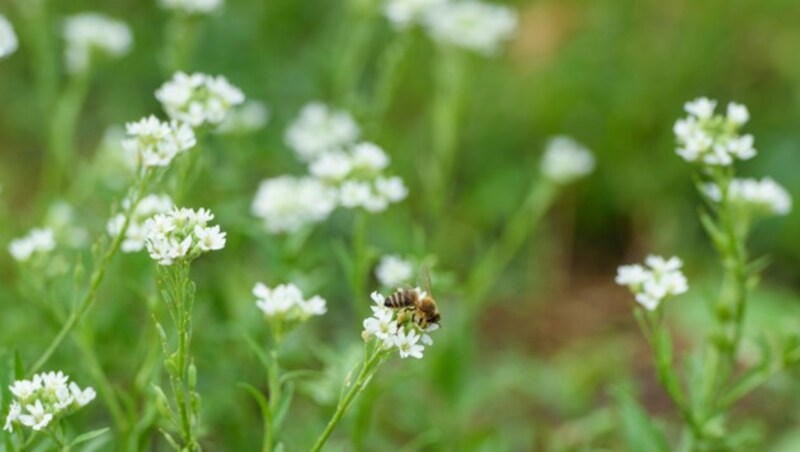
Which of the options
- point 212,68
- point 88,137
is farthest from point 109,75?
point 212,68

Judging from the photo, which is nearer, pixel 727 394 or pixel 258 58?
pixel 727 394

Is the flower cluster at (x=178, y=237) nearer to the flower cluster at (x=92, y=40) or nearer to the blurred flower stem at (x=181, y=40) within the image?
the blurred flower stem at (x=181, y=40)

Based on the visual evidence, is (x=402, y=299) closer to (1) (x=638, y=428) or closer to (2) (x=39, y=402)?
(2) (x=39, y=402)

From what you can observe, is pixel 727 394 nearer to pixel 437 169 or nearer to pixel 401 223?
pixel 437 169

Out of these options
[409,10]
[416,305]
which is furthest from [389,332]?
[409,10]

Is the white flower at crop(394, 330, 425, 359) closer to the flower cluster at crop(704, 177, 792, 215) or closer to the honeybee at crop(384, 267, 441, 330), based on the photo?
the honeybee at crop(384, 267, 441, 330)

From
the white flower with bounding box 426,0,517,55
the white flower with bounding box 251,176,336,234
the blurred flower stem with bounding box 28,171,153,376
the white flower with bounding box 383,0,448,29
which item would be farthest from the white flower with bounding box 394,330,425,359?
the white flower with bounding box 426,0,517,55

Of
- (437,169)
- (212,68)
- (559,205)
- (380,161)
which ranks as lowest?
(380,161)
